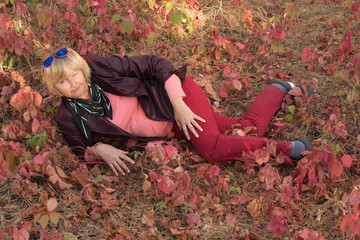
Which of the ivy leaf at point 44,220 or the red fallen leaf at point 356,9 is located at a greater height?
the red fallen leaf at point 356,9

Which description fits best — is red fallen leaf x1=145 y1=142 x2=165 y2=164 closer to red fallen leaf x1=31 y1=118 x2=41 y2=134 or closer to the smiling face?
the smiling face

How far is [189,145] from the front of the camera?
9.05ft

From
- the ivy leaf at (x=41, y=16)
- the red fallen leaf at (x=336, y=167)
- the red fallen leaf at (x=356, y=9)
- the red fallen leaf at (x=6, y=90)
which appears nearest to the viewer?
the red fallen leaf at (x=336, y=167)

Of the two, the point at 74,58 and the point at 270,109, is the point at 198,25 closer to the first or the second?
the point at 270,109

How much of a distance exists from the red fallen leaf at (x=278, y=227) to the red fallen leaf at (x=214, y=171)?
50 cm

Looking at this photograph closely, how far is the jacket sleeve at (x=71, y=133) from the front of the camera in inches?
95.1

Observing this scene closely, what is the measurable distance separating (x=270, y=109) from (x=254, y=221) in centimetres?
97

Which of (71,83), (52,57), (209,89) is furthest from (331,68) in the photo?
(52,57)

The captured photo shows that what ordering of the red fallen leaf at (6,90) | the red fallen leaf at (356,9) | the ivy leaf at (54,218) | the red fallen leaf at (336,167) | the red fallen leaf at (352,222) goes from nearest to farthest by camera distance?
the red fallen leaf at (352,222) < the ivy leaf at (54,218) < the red fallen leaf at (336,167) < the red fallen leaf at (6,90) < the red fallen leaf at (356,9)

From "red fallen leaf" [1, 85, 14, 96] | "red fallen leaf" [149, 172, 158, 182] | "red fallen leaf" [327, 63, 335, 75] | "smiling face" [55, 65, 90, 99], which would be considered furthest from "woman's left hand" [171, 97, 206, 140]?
"red fallen leaf" [327, 63, 335, 75]

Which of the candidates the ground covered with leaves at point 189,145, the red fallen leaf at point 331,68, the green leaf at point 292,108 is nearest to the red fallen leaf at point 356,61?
the ground covered with leaves at point 189,145

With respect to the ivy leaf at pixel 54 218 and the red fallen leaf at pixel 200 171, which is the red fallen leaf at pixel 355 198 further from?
the ivy leaf at pixel 54 218

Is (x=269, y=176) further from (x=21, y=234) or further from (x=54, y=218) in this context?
(x=21, y=234)

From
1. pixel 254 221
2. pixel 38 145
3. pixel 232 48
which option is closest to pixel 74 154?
pixel 38 145
